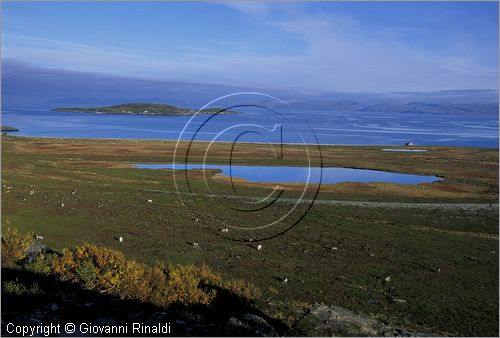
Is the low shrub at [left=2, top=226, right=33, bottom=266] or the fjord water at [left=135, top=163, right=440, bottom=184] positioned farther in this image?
the fjord water at [left=135, top=163, right=440, bottom=184]

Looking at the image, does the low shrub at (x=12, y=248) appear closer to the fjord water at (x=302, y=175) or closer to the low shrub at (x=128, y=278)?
the low shrub at (x=128, y=278)

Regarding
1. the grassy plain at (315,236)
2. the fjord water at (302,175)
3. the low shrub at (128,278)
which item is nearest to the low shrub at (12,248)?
the low shrub at (128,278)

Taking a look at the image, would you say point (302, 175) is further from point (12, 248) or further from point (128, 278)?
point (128, 278)

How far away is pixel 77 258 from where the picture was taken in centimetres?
1736

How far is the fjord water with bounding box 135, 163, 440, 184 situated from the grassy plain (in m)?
4.61

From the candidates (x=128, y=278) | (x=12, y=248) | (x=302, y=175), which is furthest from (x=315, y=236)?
(x=302, y=175)

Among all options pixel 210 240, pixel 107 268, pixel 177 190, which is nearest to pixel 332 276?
pixel 210 240

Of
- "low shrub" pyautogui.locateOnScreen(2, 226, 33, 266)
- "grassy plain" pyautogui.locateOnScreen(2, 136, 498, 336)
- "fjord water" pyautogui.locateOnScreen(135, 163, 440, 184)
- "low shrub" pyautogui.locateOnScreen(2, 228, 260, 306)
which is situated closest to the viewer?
"low shrub" pyautogui.locateOnScreen(2, 228, 260, 306)

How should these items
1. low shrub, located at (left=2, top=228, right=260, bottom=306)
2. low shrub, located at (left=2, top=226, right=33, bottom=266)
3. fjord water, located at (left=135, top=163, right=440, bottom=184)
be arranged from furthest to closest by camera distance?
fjord water, located at (left=135, top=163, right=440, bottom=184) < low shrub, located at (left=2, top=226, right=33, bottom=266) < low shrub, located at (left=2, top=228, right=260, bottom=306)

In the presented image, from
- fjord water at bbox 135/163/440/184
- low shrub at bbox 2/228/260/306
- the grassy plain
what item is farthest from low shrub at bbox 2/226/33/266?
fjord water at bbox 135/163/440/184

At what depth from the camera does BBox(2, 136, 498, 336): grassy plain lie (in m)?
19.3

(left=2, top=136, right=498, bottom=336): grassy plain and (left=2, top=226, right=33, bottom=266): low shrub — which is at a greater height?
(left=2, top=226, right=33, bottom=266): low shrub

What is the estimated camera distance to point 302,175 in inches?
2448

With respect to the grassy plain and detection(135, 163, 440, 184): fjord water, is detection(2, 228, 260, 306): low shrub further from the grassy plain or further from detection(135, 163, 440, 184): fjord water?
detection(135, 163, 440, 184): fjord water
